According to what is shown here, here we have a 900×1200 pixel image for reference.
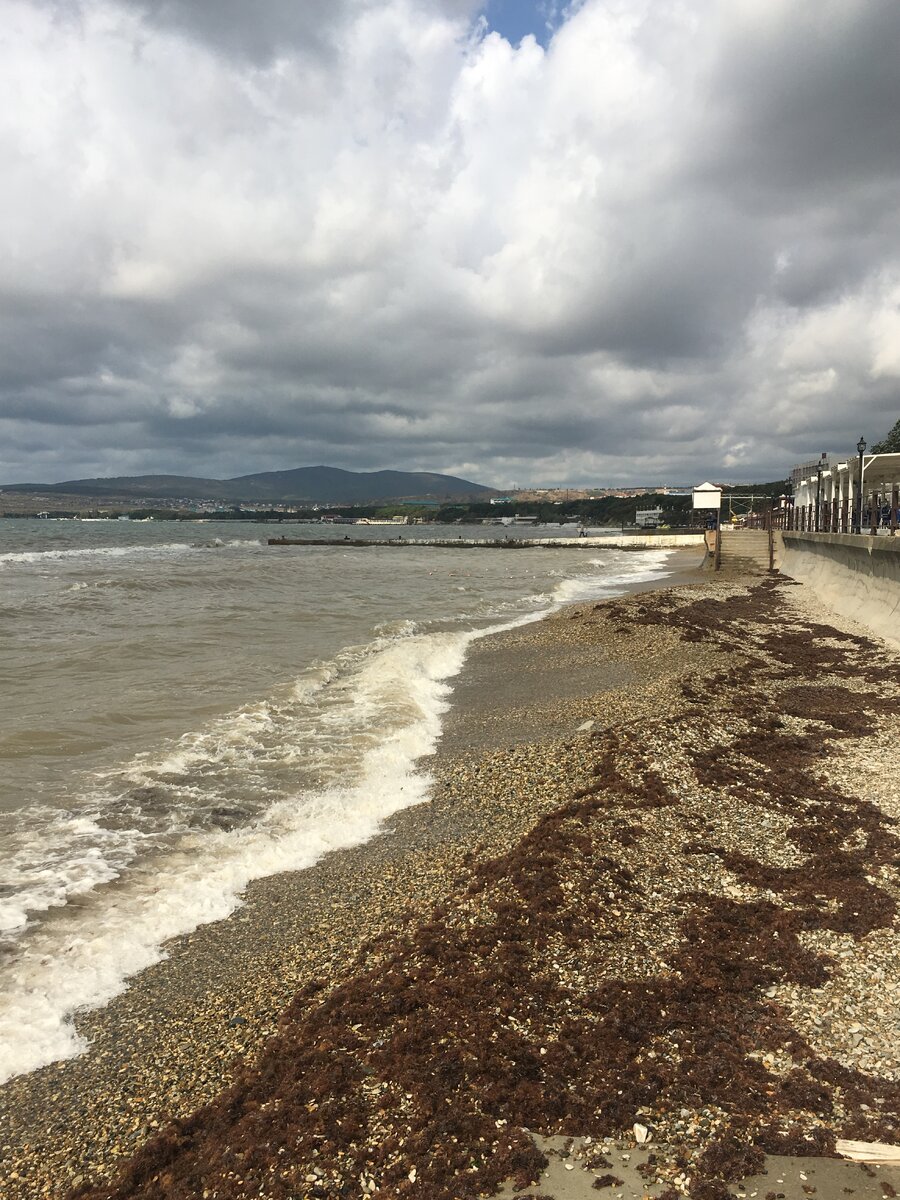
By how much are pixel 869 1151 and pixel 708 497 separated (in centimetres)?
4394

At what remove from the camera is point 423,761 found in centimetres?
880

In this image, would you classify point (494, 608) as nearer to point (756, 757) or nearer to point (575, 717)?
point (575, 717)

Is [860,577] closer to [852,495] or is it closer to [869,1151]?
[852,495]

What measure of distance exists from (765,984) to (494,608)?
21.4 metres

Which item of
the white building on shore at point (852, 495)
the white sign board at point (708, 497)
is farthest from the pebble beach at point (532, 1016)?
the white sign board at point (708, 497)

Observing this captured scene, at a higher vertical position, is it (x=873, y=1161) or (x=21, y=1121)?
(x=873, y=1161)

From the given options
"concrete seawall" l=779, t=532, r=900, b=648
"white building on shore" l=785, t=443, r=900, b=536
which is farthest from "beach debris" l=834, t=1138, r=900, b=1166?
"white building on shore" l=785, t=443, r=900, b=536

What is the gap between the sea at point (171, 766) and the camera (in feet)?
16.7

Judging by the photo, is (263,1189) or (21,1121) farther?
(21,1121)

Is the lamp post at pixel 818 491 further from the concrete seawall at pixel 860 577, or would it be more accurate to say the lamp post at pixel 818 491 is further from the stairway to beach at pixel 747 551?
the stairway to beach at pixel 747 551

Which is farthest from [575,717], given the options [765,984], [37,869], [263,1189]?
[263,1189]

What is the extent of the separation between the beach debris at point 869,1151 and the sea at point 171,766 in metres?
3.89

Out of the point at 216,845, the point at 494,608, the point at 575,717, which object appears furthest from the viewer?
the point at 494,608

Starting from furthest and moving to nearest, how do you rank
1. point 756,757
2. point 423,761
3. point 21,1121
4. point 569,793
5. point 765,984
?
point 423,761, point 756,757, point 569,793, point 765,984, point 21,1121
